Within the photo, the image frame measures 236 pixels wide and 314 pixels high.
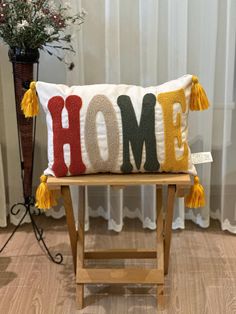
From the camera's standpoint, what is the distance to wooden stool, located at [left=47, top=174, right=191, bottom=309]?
156 centimetres

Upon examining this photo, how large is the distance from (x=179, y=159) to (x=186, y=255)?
2.22 ft

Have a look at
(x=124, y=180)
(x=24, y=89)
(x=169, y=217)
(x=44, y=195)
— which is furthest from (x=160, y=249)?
(x=24, y=89)

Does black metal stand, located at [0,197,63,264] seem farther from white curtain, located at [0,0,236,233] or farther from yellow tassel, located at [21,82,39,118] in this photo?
yellow tassel, located at [21,82,39,118]

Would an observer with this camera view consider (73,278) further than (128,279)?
Yes

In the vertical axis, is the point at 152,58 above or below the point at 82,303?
above

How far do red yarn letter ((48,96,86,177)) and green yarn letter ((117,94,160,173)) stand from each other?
156mm

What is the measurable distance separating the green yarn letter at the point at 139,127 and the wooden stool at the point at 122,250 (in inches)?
3.8

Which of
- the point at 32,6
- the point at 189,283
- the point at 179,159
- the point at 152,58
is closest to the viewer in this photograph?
A: the point at 179,159

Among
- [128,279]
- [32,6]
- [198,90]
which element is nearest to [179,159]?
[198,90]

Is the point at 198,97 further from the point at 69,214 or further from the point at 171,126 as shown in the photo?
the point at 69,214

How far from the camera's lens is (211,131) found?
83.9 inches

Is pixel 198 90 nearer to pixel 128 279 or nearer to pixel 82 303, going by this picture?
pixel 128 279

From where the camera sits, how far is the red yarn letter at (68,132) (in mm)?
1537

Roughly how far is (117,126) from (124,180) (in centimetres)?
19
